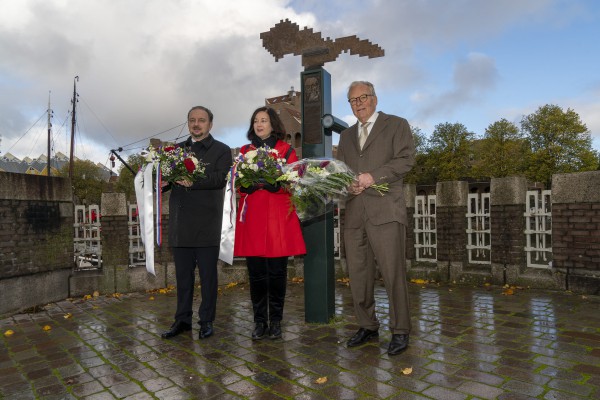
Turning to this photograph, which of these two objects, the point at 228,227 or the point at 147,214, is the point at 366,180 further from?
the point at 147,214

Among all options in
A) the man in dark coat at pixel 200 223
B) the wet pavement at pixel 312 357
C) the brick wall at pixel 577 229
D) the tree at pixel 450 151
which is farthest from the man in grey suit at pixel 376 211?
the tree at pixel 450 151

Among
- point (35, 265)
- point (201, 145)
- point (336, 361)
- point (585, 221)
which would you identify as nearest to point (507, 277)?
point (585, 221)

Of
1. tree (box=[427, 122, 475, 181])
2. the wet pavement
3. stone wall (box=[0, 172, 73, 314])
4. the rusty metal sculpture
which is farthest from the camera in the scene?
tree (box=[427, 122, 475, 181])

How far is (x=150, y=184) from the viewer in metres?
4.12

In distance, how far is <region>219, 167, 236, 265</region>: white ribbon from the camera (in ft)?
13.7

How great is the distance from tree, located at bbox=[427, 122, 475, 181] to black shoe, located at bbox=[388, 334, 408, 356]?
44272 mm

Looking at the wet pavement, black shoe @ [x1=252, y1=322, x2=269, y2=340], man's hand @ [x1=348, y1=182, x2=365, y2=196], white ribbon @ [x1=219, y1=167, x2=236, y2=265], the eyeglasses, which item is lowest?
the wet pavement

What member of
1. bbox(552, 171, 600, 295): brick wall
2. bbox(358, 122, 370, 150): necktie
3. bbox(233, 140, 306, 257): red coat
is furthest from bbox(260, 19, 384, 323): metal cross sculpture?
bbox(552, 171, 600, 295): brick wall

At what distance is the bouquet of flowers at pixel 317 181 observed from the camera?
3.71 m

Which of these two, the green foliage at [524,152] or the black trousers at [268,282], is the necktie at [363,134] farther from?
the green foliage at [524,152]

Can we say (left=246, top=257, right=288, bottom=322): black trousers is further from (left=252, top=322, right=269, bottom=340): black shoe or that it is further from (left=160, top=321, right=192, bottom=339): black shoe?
(left=160, top=321, right=192, bottom=339): black shoe

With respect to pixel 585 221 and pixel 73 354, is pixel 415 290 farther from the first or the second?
pixel 73 354

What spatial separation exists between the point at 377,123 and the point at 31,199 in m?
5.35

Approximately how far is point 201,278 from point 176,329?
560mm
